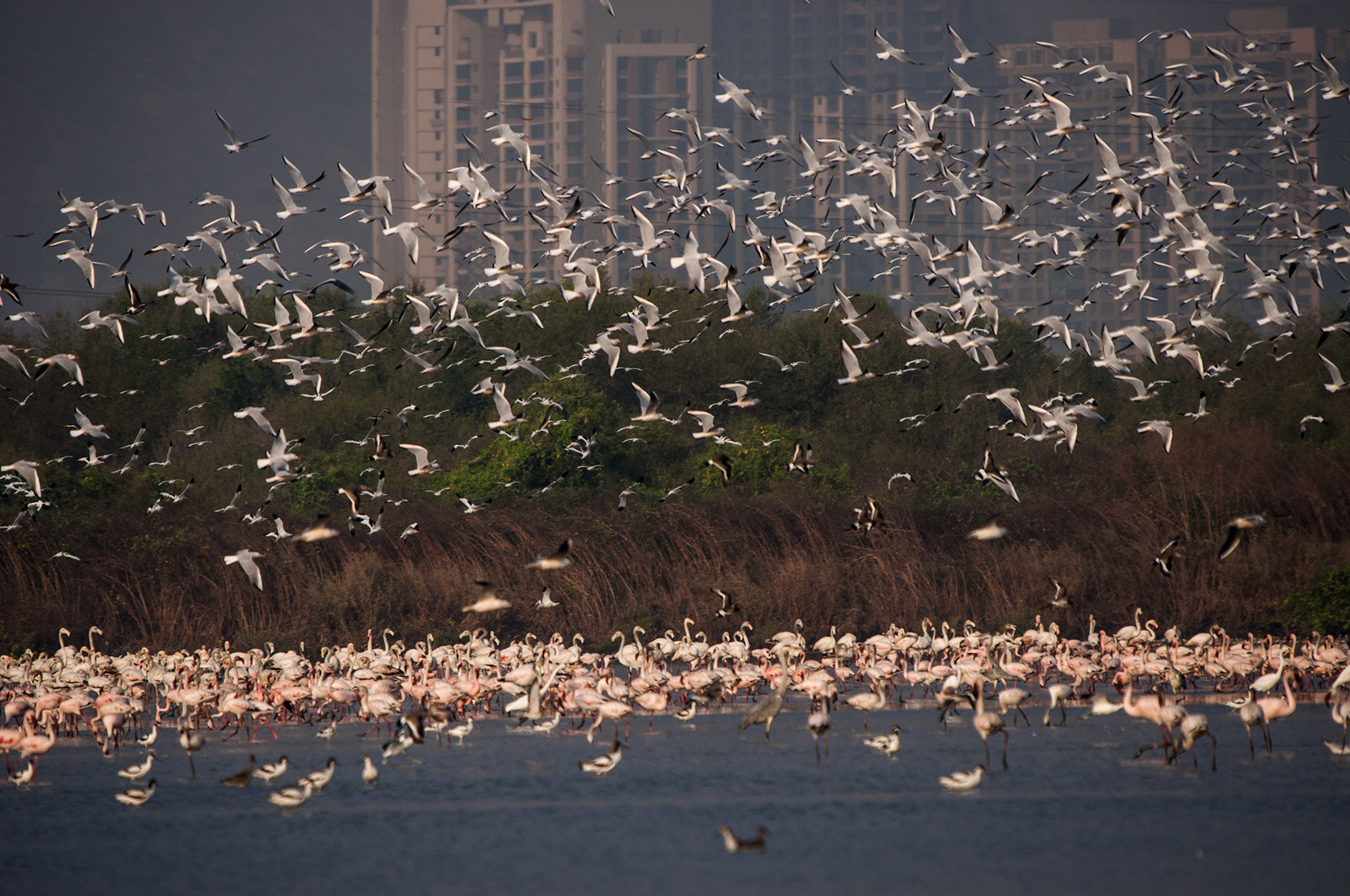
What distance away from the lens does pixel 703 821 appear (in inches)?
479

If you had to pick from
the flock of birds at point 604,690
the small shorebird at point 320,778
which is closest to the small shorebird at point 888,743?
the flock of birds at point 604,690

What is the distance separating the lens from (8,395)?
1842 inches

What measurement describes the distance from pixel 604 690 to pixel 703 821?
15.3ft

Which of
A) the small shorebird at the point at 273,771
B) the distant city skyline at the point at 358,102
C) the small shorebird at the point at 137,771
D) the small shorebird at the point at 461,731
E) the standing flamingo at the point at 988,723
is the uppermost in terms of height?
the distant city skyline at the point at 358,102

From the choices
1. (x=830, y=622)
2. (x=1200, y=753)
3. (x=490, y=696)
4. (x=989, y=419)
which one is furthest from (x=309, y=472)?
(x=1200, y=753)

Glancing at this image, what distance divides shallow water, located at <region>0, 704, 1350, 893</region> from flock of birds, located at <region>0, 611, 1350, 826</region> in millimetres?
326

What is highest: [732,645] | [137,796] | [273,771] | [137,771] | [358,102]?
[358,102]

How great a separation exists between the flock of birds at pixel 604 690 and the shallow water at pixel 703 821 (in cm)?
33

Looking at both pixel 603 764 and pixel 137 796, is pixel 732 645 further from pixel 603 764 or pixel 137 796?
pixel 137 796

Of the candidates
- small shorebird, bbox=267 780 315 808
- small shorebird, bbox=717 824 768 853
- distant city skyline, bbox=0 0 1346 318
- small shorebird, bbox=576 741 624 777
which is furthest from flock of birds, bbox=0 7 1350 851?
distant city skyline, bbox=0 0 1346 318

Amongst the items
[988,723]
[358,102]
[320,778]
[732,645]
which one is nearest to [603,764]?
[320,778]

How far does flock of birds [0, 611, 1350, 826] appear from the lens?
47.3ft

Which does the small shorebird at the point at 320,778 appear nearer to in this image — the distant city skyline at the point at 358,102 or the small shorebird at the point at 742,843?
the small shorebird at the point at 742,843

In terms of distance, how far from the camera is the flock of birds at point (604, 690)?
14406 mm
